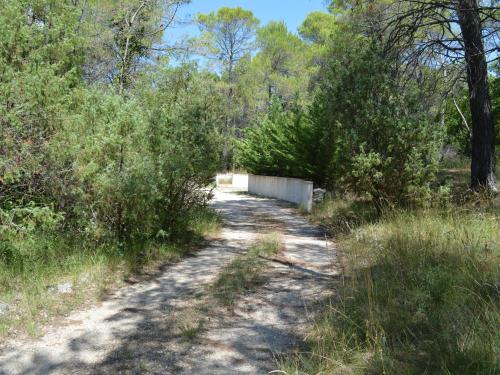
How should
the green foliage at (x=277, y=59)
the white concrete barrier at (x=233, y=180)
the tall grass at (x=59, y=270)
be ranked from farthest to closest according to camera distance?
the green foliage at (x=277, y=59) → the white concrete barrier at (x=233, y=180) → the tall grass at (x=59, y=270)

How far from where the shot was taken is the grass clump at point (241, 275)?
20.5ft

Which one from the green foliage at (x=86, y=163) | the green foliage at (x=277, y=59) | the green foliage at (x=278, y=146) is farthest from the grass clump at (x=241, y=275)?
the green foliage at (x=277, y=59)

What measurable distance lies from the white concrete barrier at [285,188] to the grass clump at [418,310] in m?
10.2

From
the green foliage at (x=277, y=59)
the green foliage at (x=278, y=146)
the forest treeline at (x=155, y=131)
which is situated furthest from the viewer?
the green foliage at (x=277, y=59)

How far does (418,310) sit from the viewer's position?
4570 mm

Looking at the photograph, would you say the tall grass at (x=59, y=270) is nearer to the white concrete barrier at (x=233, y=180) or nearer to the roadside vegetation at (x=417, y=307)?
the roadside vegetation at (x=417, y=307)

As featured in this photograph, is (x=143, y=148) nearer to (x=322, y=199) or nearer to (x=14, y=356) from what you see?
(x=14, y=356)

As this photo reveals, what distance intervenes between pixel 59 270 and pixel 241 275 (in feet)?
8.24

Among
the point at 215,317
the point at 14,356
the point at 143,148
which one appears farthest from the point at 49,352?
the point at 143,148

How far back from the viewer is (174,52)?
22141 millimetres

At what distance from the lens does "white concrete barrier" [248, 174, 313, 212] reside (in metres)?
17.7

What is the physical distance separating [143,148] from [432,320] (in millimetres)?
5531

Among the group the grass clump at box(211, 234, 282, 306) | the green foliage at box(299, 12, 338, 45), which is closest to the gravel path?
the grass clump at box(211, 234, 282, 306)

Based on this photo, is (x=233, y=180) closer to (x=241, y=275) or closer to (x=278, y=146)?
(x=278, y=146)
